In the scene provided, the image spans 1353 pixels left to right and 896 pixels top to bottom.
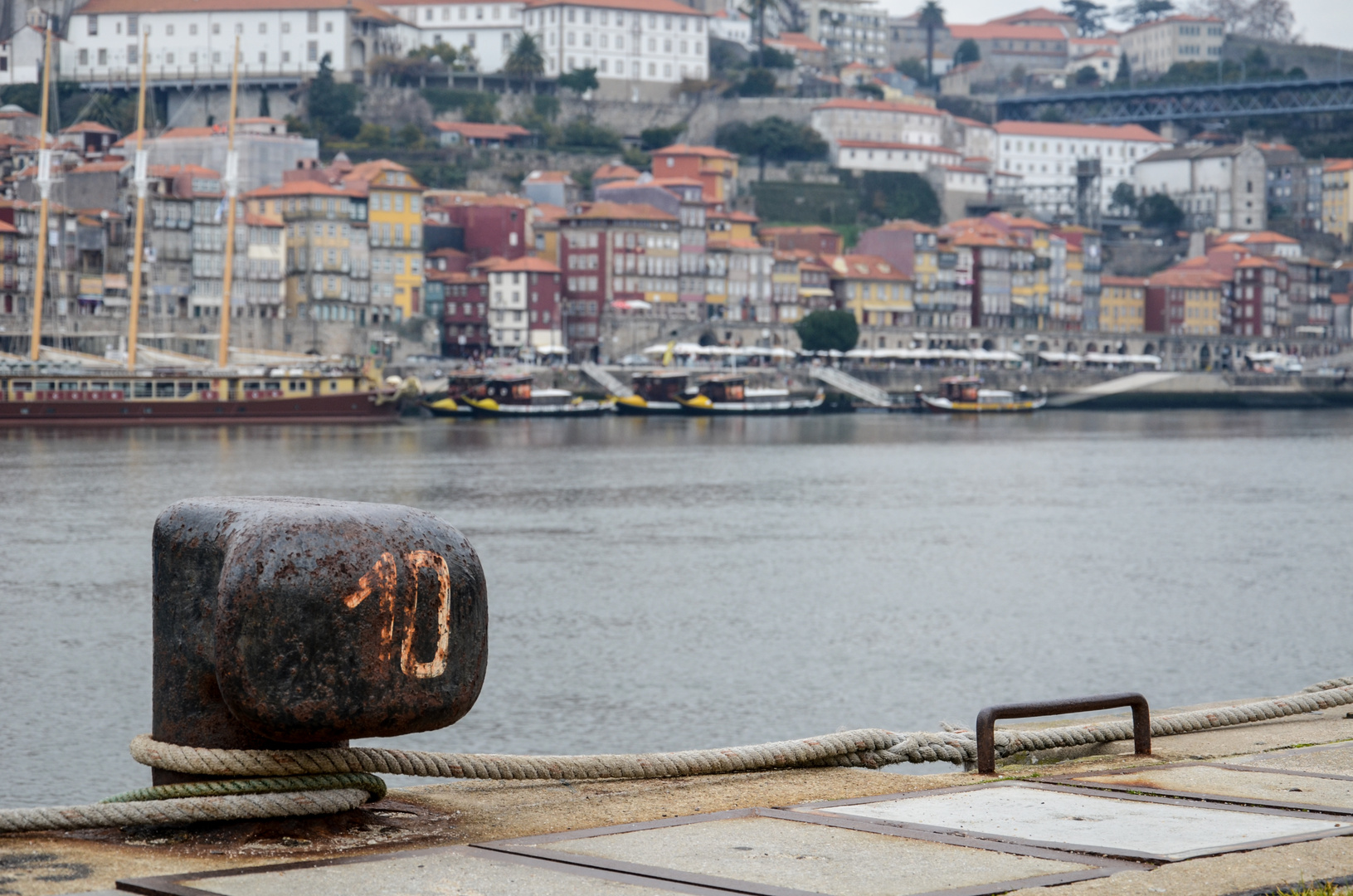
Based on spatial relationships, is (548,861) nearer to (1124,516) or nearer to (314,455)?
(1124,516)

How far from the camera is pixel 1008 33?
584ft

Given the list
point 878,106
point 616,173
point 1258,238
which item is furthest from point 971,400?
point 1258,238

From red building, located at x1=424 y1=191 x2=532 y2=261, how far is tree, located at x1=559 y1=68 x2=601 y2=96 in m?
23.3

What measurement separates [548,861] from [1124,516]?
43716 mm

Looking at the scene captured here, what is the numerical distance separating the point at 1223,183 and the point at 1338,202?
9.36 m

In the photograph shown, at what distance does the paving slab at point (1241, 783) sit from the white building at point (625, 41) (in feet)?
419

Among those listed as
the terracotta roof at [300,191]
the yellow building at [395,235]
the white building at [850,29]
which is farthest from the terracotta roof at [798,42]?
the terracotta roof at [300,191]

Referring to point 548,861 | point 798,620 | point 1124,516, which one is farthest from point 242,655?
point 1124,516

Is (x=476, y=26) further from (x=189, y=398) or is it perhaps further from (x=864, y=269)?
(x=189, y=398)

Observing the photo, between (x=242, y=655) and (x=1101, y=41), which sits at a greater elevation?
(x=1101, y=41)

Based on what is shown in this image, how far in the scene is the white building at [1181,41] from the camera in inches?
6722

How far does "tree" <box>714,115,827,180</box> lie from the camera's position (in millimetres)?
130375

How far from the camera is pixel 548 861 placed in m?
5.04

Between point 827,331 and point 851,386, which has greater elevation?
point 827,331
